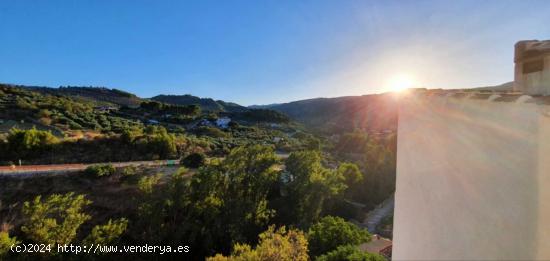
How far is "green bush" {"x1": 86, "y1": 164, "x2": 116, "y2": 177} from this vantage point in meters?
17.8

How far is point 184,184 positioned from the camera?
14.3 metres

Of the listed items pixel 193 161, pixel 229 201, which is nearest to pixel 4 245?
pixel 229 201

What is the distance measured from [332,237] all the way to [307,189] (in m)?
5.70

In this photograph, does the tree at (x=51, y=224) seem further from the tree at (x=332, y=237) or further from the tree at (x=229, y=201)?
the tree at (x=332, y=237)

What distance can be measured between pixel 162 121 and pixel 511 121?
158ft

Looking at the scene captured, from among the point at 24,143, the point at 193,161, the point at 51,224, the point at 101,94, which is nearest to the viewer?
the point at 51,224

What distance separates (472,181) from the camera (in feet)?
10.8

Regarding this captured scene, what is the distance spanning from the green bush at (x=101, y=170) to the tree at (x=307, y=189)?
10.5m

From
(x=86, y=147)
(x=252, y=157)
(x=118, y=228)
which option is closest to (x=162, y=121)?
(x=86, y=147)

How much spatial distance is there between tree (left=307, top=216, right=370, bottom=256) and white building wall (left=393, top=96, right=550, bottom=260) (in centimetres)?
796

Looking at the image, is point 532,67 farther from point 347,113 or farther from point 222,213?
point 347,113

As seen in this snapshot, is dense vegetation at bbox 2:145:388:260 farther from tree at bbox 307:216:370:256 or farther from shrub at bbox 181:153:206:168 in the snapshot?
shrub at bbox 181:153:206:168

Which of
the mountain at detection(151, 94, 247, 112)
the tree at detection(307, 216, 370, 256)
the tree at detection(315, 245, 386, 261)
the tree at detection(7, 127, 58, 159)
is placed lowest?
the tree at detection(307, 216, 370, 256)

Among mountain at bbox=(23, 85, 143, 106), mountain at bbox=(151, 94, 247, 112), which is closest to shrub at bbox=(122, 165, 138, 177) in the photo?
mountain at bbox=(23, 85, 143, 106)
